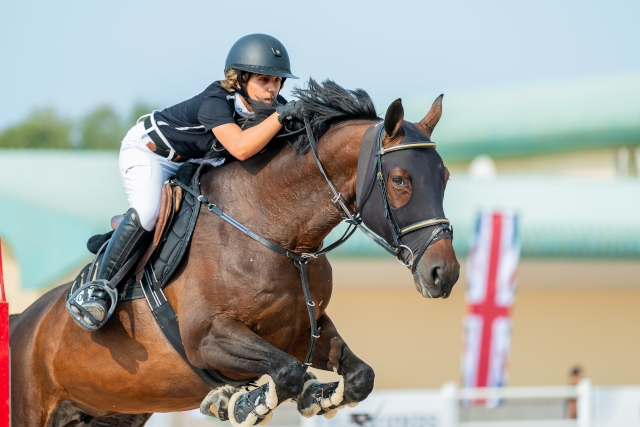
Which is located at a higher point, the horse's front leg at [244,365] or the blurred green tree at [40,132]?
the blurred green tree at [40,132]

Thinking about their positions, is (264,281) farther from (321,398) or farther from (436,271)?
(436,271)

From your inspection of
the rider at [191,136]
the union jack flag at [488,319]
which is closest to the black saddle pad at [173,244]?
the rider at [191,136]

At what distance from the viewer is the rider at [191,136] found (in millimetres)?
4656

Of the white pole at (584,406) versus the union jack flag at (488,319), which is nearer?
the white pole at (584,406)

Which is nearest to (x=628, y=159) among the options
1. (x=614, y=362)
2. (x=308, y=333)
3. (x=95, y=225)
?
(x=614, y=362)

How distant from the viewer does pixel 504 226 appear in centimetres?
1379

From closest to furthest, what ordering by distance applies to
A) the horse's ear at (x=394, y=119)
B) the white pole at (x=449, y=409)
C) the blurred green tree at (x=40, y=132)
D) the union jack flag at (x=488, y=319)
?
the horse's ear at (x=394, y=119) < the white pole at (x=449, y=409) < the union jack flag at (x=488, y=319) < the blurred green tree at (x=40, y=132)

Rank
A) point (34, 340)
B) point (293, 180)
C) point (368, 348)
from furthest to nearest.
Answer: point (368, 348) < point (34, 340) < point (293, 180)

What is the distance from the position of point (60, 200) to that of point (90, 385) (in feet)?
27.1

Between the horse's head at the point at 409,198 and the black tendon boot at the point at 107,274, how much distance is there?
145 cm

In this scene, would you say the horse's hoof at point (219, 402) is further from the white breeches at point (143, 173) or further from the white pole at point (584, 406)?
the white pole at point (584, 406)

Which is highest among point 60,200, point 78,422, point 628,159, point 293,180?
point 628,159

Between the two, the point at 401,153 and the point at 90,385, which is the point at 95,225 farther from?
the point at 401,153

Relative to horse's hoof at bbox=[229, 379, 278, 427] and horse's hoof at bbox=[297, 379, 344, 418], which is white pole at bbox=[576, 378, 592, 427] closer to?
horse's hoof at bbox=[297, 379, 344, 418]
